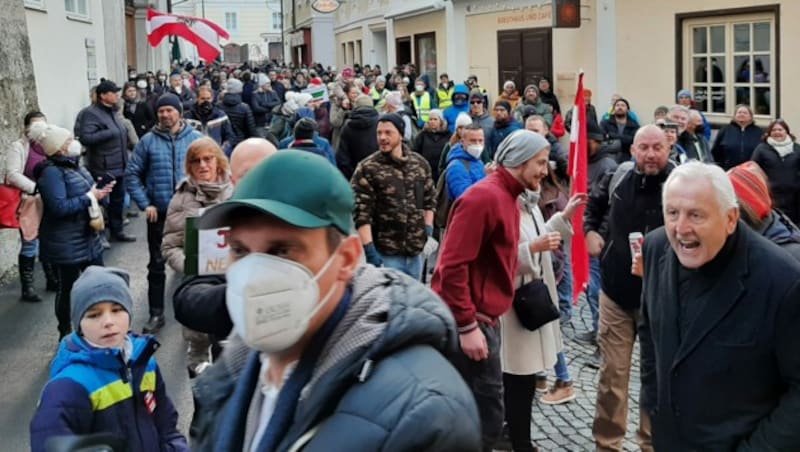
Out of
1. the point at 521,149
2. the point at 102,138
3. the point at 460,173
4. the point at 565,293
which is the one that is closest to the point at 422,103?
the point at 102,138

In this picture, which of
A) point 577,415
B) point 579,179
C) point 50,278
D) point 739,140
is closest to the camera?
point 577,415

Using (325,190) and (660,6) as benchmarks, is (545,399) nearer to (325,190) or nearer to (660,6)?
(325,190)

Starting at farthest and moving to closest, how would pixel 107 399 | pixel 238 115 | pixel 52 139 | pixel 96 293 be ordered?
1. pixel 238 115
2. pixel 52 139
3. pixel 96 293
4. pixel 107 399

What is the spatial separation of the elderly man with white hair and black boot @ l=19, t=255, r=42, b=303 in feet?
24.3

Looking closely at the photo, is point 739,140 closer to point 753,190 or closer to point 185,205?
point 185,205

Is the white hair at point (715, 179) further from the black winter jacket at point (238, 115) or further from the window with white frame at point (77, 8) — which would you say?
the window with white frame at point (77, 8)

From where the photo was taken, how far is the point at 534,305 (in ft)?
17.4

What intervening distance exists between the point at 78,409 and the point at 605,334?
116 inches

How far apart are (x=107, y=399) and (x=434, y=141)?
7.87 m

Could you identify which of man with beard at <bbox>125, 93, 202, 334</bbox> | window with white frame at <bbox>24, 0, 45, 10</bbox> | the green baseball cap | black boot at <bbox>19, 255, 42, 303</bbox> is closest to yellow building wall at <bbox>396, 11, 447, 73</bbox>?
window with white frame at <bbox>24, 0, 45, 10</bbox>

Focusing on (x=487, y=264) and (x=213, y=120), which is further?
(x=213, y=120)

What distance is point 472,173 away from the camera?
809 centimetres

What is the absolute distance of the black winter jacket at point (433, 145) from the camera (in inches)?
442

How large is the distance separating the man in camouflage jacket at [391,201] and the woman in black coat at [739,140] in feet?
21.4
